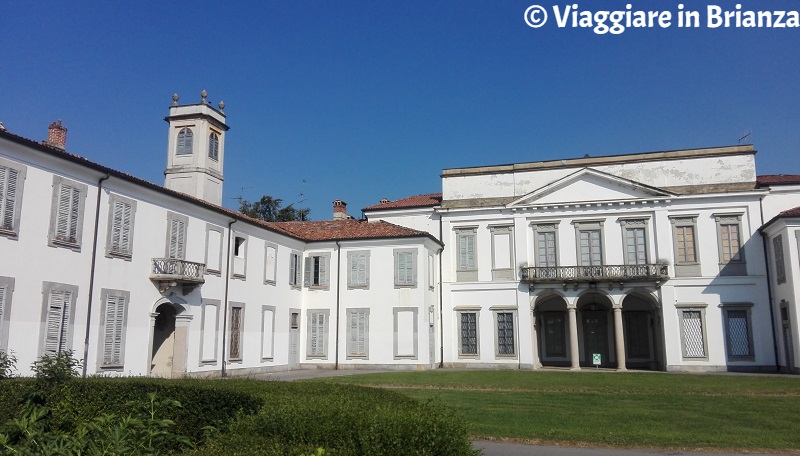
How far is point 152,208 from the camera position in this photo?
74.6 ft

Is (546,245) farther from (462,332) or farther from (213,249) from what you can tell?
(213,249)

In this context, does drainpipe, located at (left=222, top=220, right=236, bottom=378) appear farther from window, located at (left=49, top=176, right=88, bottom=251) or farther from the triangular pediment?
the triangular pediment

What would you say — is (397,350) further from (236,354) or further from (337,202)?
(337,202)

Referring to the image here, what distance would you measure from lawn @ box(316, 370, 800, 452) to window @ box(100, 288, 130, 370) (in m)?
8.96

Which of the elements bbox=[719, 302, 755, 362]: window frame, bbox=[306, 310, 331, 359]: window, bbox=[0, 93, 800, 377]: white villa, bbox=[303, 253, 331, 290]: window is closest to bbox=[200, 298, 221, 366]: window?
bbox=[0, 93, 800, 377]: white villa

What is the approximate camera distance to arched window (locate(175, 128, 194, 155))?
104 feet

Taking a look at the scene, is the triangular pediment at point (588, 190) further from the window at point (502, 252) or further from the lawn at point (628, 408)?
the lawn at point (628, 408)

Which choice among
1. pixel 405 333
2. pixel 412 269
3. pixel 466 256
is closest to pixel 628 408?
pixel 405 333

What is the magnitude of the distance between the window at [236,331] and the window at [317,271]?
7.01 m

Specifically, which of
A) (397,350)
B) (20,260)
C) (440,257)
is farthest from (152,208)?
(440,257)

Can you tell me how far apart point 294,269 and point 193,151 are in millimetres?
8221

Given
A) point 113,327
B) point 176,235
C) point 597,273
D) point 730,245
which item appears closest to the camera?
point 113,327

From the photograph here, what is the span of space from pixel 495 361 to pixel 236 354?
49.0 ft

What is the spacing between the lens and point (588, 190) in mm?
34812
